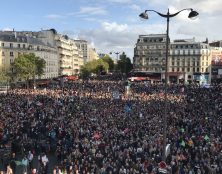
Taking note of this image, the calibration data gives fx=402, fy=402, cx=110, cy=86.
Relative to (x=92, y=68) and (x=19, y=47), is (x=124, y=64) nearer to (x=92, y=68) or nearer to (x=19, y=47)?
(x=92, y=68)

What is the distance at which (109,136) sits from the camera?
28906mm

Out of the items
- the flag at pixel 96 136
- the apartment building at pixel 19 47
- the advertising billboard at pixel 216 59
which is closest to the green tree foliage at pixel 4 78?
the apartment building at pixel 19 47

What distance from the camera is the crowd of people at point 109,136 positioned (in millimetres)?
23100

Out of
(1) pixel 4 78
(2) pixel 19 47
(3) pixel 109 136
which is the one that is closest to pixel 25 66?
(1) pixel 4 78

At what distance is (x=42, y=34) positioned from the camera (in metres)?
131

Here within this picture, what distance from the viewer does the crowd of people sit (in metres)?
23.1

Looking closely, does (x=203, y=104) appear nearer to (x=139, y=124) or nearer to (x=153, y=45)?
(x=139, y=124)

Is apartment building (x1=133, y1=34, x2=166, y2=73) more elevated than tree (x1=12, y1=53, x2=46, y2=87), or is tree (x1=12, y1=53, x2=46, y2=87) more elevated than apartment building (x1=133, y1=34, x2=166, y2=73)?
apartment building (x1=133, y1=34, x2=166, y2=73)

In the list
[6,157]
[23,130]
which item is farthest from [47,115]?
[6,157]

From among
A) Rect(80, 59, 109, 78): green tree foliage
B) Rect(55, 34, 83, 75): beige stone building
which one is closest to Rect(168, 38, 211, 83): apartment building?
Rect(55, 34, 83, 75): beige stone building

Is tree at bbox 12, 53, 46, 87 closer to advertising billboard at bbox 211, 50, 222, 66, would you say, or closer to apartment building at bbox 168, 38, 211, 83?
apartment building at bbox 168, 38, 211, 83

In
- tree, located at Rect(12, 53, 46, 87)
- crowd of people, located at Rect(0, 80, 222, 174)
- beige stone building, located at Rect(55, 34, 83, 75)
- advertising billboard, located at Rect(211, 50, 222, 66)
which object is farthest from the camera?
beige stone building, located at Rect(55, 34, 83, 75)

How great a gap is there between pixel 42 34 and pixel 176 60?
4404 centimetres

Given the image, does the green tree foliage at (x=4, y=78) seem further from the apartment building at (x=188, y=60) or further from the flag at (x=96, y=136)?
the flag at (x=96, y=136)
